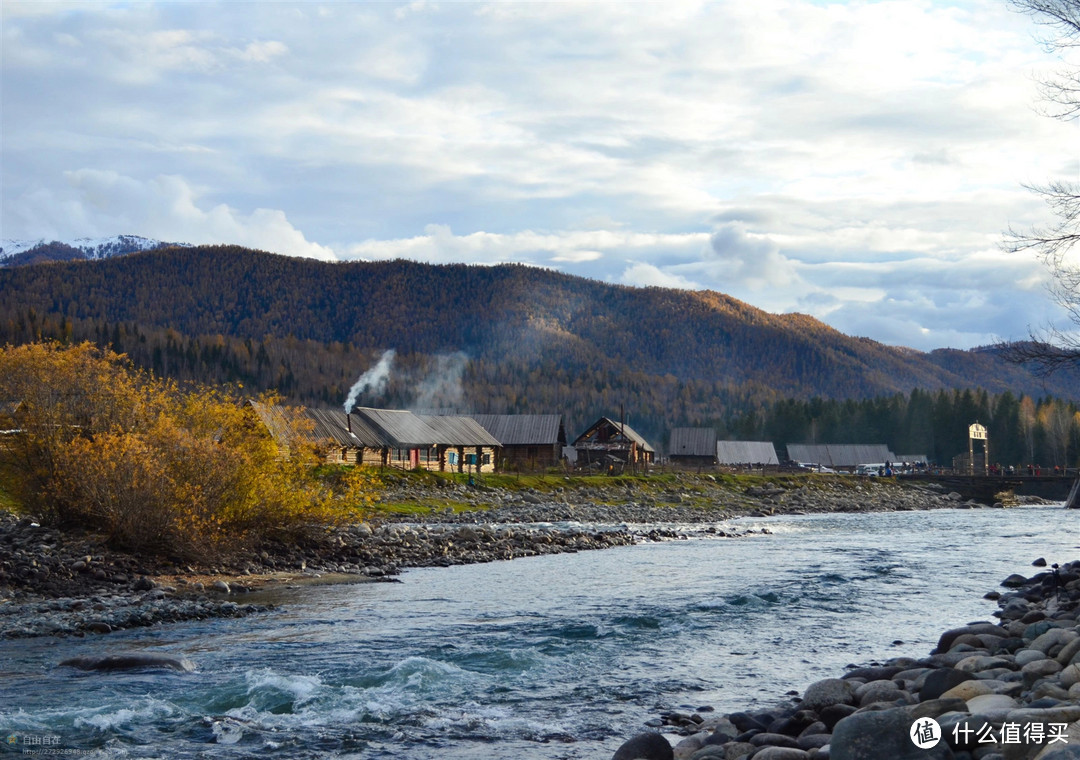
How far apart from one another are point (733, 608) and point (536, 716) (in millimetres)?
9408

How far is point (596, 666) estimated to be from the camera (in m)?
14.7

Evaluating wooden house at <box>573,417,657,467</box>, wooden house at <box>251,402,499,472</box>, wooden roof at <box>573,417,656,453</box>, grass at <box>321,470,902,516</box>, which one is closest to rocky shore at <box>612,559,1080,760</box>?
grass at <box>321,470,902,516</box>

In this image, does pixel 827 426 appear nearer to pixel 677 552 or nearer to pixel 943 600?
pixel 677 552

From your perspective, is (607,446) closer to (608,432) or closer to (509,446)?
(608,432)

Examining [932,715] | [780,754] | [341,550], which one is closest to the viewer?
[932,715]

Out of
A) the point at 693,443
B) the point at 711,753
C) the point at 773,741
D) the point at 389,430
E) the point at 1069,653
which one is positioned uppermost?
the point at 389,430

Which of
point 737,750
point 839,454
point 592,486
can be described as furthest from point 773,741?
point 839,454

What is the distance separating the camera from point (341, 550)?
90.9 ft

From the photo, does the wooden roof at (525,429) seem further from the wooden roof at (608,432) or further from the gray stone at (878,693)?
the gray stone at (878,693)

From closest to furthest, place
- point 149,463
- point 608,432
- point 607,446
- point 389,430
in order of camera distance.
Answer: point 149,463
point 389,430
point 607,446
point 608,432

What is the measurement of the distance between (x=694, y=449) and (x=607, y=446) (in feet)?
76.0

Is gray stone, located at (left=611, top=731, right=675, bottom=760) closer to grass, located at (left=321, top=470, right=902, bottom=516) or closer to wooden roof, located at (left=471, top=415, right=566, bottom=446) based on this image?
grass, located at (left=321, top=470, right=902, bottom=516)

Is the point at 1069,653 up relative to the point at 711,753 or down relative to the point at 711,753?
up

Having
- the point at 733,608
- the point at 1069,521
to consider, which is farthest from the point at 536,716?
the point at 1069,521
